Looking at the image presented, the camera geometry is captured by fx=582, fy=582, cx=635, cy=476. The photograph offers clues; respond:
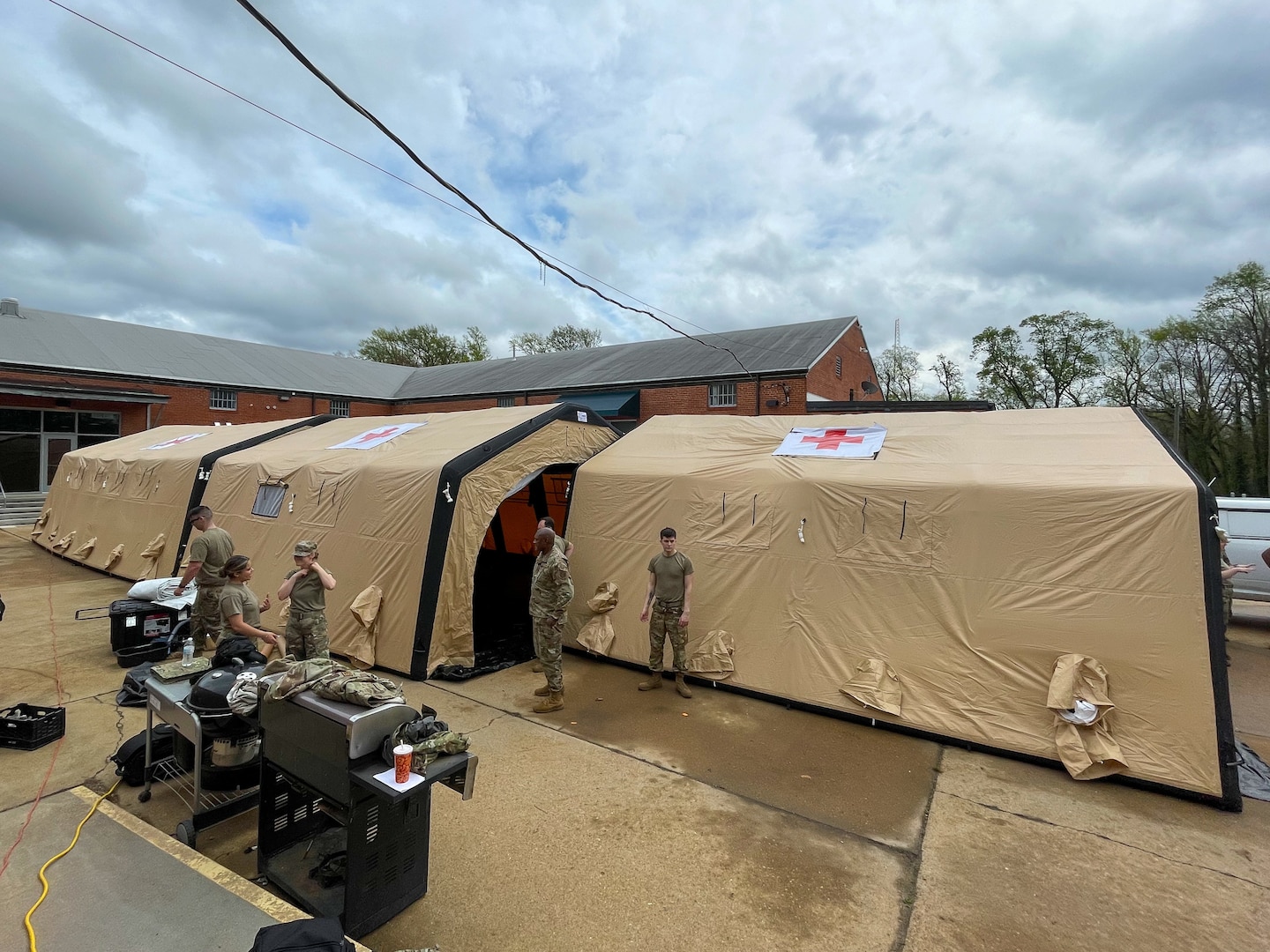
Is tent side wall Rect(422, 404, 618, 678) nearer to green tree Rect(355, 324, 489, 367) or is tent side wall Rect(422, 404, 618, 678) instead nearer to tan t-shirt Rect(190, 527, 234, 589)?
tan t-shirt Rect(190, 527, 234, 589)

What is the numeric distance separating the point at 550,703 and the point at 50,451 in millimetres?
22544

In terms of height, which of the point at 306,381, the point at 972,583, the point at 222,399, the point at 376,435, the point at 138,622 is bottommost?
the point at 138,622

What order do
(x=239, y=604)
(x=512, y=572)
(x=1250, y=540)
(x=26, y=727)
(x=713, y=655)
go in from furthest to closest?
(x=512, y=572)
(x=1250, y=540)
(x=713, y=655)
(x=239, y=604)
(x=26, y=727)

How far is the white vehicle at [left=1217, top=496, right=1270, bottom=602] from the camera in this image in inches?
351

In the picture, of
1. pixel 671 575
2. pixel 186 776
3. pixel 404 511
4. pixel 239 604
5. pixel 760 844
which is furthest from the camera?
pixel 404 511

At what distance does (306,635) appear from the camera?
498cm

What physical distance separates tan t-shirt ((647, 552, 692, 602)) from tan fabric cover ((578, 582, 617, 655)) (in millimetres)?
1068

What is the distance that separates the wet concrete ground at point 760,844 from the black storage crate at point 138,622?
0.78 metres

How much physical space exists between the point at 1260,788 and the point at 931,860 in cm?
308

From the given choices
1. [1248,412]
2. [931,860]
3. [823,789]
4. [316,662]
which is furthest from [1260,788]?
[1248,412]

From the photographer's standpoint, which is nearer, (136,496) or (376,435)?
(376,435)

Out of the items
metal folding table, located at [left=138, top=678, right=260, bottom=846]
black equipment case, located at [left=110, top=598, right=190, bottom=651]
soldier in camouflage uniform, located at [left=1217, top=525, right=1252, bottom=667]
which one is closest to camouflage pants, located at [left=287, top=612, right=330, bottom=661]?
metal folding table, located at [left=138, top=678, right=260, bottom=846]

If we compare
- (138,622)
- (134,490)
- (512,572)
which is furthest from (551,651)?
(134,490)

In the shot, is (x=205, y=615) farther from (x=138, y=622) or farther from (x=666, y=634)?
(x=666, y=634)
